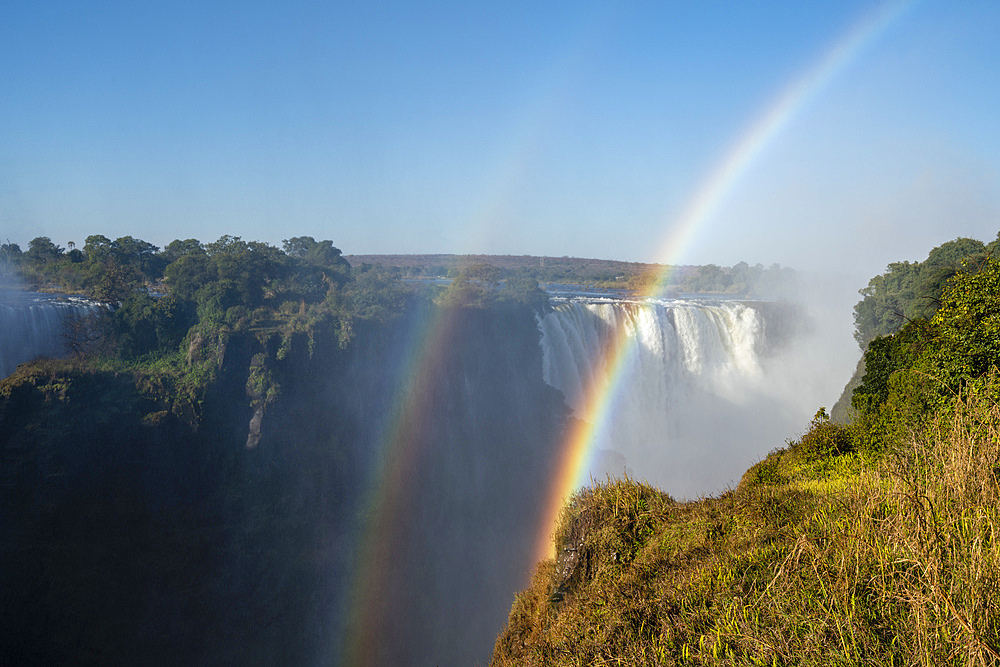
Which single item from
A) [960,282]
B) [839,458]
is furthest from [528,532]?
[960,282]

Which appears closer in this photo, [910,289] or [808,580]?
[808,580]

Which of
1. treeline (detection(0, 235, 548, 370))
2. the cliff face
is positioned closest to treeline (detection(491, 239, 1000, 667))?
the cliff face

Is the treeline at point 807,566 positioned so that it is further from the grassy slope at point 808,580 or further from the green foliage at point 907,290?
the green foliage at point 907,290

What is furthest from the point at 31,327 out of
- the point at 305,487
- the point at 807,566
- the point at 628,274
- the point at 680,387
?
the point at 628,274

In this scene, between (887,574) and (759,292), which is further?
(759,292)

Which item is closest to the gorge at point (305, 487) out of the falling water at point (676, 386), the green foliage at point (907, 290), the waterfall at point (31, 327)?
the falling water at point (676, 386)

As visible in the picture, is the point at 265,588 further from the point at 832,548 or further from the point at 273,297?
the point at 832,548

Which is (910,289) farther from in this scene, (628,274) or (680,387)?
(628,274)
